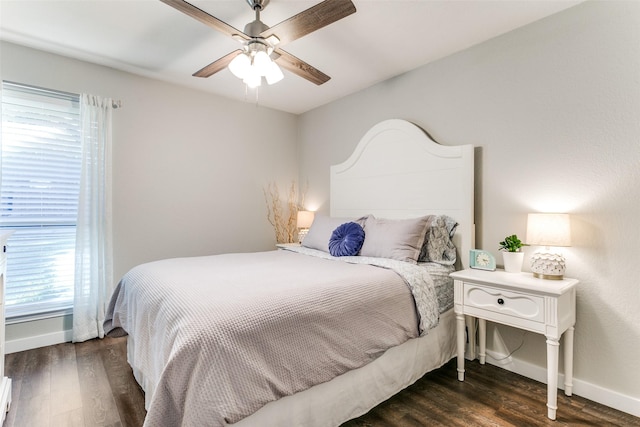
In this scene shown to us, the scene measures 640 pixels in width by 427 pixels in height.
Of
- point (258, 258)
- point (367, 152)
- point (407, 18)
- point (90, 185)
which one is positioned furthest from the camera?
point (367, 152)

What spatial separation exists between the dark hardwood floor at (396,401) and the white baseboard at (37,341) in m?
0.21

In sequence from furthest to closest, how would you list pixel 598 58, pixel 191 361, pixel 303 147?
pixel 303 147 → pixel 598 58 → pixel 191 361

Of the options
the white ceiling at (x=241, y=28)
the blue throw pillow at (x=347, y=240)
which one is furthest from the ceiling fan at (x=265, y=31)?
the blue throw pillow at (x=347, y=240)

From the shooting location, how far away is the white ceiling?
2037 mm

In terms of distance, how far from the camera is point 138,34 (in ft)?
7.80

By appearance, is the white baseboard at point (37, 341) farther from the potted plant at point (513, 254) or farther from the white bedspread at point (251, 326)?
the potted plant at point (513, 254)

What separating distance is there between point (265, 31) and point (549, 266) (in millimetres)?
2189

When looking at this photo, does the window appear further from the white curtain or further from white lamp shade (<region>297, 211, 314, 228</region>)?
white lamp shade (<region>297, 211, 314, 228</region>)

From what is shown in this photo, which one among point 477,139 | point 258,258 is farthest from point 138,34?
point 477,139

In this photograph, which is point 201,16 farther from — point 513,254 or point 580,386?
point 580,386

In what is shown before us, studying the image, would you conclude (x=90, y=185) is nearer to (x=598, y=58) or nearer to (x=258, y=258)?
(x=258, y=258)

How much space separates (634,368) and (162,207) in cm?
387

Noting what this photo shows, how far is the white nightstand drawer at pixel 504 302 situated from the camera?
5.87 ft

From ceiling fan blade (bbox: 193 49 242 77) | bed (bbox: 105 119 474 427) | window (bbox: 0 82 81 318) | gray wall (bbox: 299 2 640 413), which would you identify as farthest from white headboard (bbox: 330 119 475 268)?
window (bbox: 0 82 81 318)
